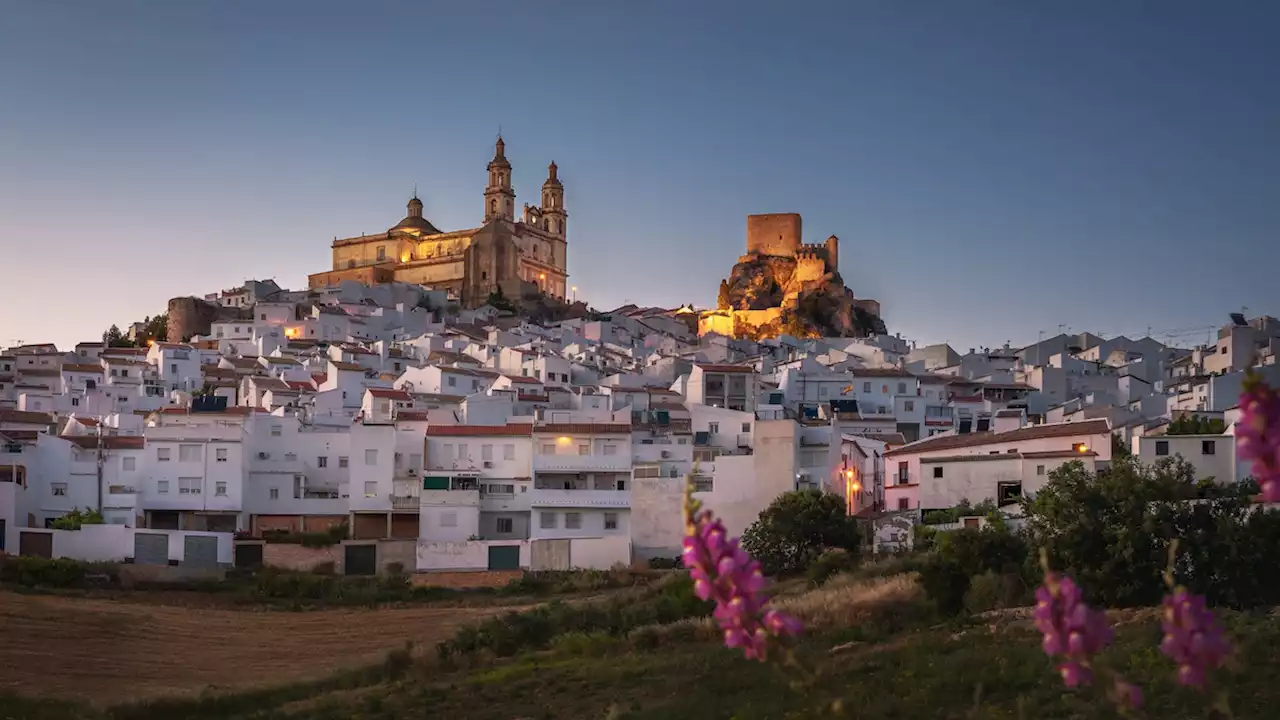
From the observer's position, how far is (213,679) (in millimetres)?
28219

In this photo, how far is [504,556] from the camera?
40.3 meters

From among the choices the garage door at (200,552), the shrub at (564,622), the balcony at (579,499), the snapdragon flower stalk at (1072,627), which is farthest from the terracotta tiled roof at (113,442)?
the snapdragon flower stalk at (1072,627)

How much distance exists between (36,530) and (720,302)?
76.5 m

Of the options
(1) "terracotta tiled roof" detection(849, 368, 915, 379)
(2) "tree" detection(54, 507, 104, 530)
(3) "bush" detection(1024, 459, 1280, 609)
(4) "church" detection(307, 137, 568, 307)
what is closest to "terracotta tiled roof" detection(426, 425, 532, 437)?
(2) "tree" detection(54, 507, 104, 530)

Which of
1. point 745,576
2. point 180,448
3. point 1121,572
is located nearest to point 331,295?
point 180,448

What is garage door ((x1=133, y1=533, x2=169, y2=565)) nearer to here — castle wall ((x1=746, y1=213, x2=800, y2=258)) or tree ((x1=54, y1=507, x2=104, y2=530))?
tree ((x1=54, y1=507, x2=104, y2=530))

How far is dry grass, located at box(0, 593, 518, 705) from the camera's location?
27.8 meters

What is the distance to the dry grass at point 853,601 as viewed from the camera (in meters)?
25.4

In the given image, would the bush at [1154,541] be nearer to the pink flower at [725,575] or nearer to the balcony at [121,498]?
the pink flower at [725,575]

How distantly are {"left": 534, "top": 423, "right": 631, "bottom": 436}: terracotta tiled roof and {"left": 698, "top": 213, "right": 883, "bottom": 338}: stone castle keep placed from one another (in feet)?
193

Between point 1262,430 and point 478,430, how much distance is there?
41.8 m

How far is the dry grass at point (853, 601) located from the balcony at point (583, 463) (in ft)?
48.8

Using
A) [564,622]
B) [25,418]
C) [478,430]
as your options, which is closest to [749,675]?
[564,622]

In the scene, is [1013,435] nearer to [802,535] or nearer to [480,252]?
[802,535]
